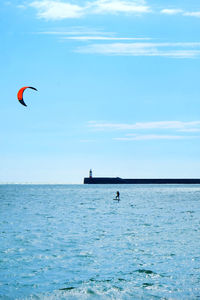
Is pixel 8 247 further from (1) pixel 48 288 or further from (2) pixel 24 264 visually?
(1) pixel 48 288

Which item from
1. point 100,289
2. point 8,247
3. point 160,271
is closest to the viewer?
point 100,289

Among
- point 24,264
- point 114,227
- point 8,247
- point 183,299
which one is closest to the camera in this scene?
point 183,299

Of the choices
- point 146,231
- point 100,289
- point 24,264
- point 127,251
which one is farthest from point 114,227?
→ point 100,289

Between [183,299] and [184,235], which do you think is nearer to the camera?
[183,299]

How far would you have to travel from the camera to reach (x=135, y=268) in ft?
64.3

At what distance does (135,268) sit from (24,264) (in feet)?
18.9

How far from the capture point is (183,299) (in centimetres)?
1439

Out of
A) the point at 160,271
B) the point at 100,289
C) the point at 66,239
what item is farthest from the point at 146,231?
the point at 100,289

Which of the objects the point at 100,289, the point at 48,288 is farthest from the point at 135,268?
the point at 48,288

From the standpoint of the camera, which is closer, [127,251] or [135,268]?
[135,268]

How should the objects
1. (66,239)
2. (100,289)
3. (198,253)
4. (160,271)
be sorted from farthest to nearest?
1. (66,239)
2. (198,253)
3. (160,271)
4. (100,289)

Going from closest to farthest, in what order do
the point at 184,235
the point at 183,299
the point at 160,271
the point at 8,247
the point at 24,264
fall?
the point at 183,299 → the point at 160,271 → the point at 24,264 → the point at 8,247 → the point at 184,235

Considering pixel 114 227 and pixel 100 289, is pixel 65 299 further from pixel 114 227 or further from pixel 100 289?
pixel 114 227

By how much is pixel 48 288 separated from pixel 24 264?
16.2ft
